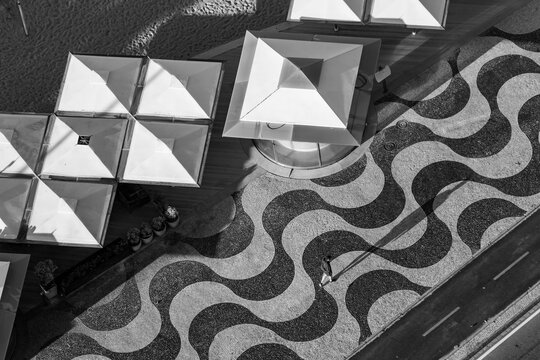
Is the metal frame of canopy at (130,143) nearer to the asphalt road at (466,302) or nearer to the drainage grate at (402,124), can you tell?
the drainage grate at (402,124)

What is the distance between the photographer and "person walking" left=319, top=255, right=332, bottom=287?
3125cm

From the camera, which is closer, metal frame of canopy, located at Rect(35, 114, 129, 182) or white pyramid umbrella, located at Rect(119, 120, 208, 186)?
white pyramid umbrella, located at Rect(119, 120, 208, 186)

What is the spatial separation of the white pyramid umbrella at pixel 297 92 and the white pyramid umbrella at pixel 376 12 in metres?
1.77

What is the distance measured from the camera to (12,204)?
31.8 metres

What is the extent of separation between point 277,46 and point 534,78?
11.5 m

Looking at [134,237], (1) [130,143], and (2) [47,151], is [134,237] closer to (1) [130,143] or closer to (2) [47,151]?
(1) [130,143]

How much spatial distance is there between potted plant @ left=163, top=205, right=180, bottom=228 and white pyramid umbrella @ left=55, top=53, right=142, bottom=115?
14.2 ft

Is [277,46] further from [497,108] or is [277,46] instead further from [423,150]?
[497,108]

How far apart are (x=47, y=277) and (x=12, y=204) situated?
3159mm

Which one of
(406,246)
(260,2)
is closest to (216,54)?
(260,2)

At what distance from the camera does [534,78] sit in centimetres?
3559

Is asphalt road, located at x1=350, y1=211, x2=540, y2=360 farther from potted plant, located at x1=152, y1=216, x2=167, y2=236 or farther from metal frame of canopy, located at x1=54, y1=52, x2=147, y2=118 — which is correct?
metal frame of canopy, located at x1=54, y1=52, x2=147, y2=118

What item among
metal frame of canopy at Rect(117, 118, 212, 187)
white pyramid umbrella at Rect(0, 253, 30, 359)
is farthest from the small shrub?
metal frame of canopy at Rect(117, 118, 212, 187)

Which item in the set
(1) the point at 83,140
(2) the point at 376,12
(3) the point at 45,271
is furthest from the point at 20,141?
(2) the point at 376,12
